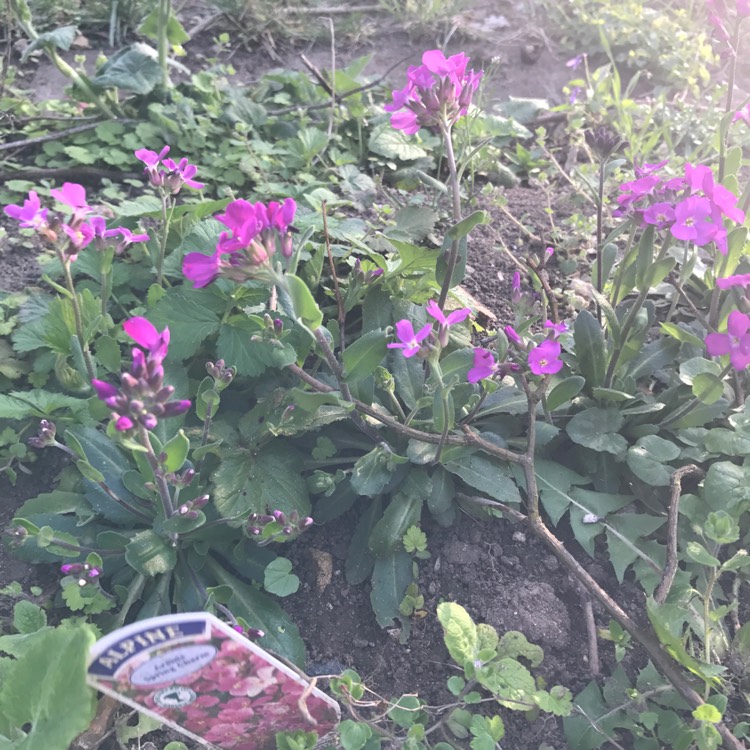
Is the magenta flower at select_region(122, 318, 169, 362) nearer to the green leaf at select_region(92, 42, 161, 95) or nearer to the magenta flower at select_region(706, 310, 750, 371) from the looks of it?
the magenta flower at select_region(706, 310, 750, 371)

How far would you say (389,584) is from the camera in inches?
73.5

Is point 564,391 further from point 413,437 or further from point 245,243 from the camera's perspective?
point 245,243

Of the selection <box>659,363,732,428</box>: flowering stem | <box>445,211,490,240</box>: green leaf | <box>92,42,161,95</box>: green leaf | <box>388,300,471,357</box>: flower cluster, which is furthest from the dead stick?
<box>92,42,161,95</box>: green leaf

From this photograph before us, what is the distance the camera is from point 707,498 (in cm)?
181

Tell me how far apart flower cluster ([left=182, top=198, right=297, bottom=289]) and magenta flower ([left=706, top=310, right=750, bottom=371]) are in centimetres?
101

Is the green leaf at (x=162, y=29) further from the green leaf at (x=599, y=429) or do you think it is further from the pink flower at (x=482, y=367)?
the green leaf at (x=599, y=429)

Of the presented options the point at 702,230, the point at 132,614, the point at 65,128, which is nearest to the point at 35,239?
the point at 65,128

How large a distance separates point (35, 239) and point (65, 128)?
0.84 meters

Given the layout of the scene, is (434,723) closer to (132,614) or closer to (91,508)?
(132,614)

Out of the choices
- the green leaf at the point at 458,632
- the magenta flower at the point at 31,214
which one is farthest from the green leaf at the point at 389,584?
the magenta flower at the point at 31,214

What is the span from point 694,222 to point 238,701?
1472mm

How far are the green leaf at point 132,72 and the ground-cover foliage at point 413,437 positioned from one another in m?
1.19

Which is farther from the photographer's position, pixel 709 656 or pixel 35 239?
pixel 35 239

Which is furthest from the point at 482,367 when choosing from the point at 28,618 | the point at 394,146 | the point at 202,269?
the point at 394,146
